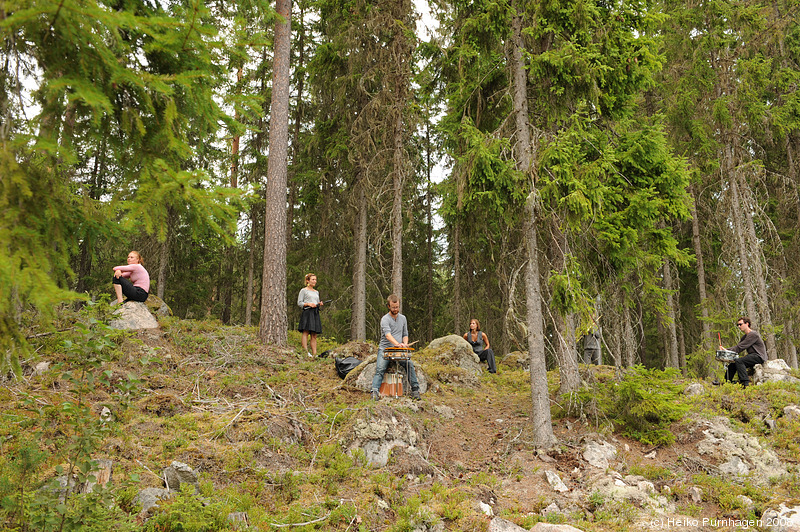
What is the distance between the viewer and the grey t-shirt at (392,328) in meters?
7.62

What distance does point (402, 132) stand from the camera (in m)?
12.0

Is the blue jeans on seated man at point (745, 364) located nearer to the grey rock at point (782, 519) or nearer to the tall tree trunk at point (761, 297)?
the tall tree trunk at point (761, 297)

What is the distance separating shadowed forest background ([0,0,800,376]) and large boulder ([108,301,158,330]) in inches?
64.5

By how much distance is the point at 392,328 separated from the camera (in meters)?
7.68

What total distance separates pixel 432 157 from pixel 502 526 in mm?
18131

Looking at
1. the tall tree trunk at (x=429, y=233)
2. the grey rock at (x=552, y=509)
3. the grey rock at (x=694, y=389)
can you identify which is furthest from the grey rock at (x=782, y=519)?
the tall tree trunk at (x=429, y=233)

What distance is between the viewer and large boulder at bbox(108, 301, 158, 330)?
27.8 feet

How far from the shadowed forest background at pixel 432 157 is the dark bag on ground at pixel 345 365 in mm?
1987

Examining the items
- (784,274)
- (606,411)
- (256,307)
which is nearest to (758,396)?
(606,411)

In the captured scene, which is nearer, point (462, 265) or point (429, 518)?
point (429, 518)

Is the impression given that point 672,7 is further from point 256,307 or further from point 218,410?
point 256,307

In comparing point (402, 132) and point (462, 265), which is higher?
point (402, 132)

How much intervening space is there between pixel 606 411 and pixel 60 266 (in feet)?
24.3

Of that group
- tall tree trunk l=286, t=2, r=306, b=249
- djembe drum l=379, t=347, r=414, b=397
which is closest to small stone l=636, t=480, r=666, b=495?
djembe drum l=379, t=347, r=414, b=397
